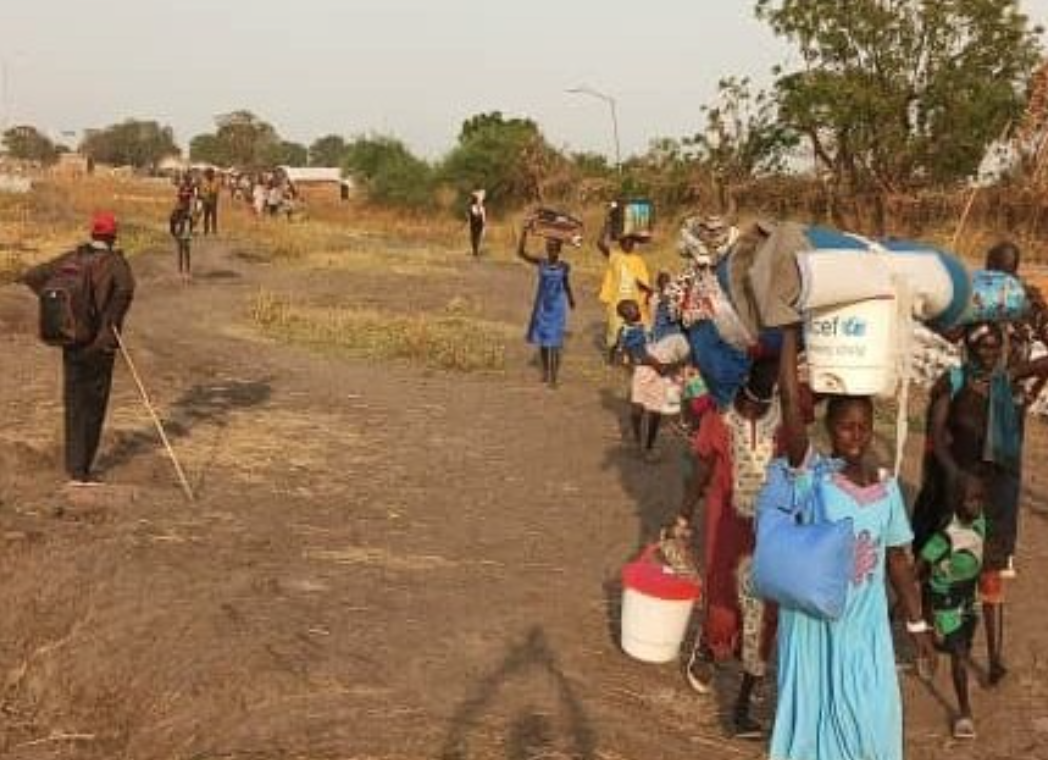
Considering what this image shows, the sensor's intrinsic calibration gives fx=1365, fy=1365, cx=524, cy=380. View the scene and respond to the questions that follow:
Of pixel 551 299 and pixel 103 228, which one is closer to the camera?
→ pixel 103 228

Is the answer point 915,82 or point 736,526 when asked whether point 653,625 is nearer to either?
point 736,526

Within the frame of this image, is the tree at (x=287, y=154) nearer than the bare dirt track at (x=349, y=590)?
No

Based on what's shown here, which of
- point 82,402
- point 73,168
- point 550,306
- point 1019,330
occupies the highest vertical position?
point 73,168

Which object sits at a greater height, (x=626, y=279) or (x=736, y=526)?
(x=626, y=279)

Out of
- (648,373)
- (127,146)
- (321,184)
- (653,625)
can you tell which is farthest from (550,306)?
(127,146)

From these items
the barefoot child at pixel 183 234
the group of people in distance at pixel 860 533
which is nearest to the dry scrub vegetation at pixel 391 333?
the barefoot child at pixel 183 234

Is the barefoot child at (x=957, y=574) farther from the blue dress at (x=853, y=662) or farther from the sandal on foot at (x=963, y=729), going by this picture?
the blue dress at (x=853, y=662)

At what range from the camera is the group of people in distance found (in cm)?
372

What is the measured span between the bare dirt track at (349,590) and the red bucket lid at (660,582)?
1.13 ft

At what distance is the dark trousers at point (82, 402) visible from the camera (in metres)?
7.62

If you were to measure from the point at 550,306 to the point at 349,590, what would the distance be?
20.4 feet

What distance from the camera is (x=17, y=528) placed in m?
6.71

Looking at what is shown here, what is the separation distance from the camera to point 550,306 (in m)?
12.0

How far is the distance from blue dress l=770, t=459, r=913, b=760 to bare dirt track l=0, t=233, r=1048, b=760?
34.6 inches
